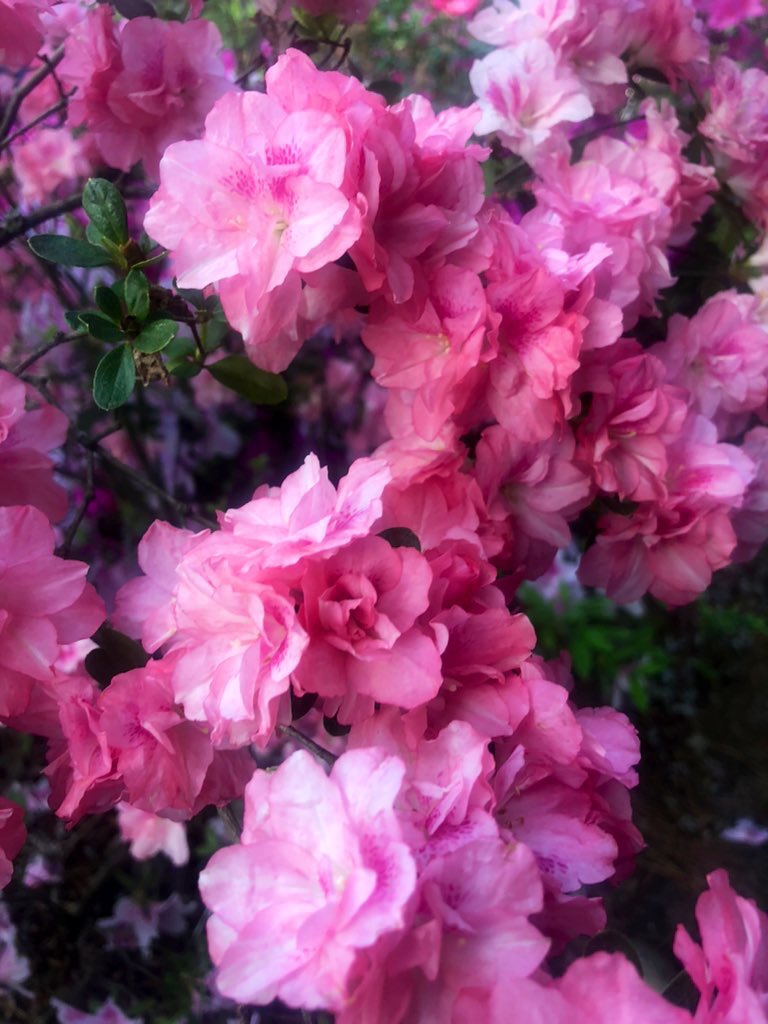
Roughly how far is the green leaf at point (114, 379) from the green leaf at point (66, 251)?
0.08 metres

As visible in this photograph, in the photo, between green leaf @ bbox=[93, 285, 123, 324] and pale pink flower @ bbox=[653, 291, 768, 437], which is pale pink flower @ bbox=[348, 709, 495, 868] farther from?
pale pink flower @ bbox=[653, 291, 768, 437]

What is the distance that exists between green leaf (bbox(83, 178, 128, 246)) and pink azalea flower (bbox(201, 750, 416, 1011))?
450mm

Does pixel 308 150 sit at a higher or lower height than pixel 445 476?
higher

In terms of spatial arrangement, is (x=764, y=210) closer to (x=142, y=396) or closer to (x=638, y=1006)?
(x=638, y=1006)

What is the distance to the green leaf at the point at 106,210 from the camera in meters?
0.68

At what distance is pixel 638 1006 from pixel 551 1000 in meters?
→ 0.04

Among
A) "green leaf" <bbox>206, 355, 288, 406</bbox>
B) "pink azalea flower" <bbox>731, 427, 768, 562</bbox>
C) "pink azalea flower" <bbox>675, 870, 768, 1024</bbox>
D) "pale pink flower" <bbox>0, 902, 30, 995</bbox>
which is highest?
"green leaf" <bbox>206, 355, 288, 406</bbox>

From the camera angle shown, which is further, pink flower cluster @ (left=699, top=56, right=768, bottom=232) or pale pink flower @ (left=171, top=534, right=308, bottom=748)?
pink flower cluster @ (left=699, top=56, right=768, bottom=232)

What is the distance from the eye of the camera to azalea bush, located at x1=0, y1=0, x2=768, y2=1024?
448mm

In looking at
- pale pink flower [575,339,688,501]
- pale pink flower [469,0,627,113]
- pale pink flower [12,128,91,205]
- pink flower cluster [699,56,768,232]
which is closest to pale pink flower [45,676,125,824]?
pale pink flower [575,339,688,501]

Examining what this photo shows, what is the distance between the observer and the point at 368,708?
0.56 metres

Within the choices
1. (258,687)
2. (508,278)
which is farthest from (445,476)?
(258,687)

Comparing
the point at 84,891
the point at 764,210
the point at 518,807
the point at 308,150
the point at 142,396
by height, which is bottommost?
the point at 84,891

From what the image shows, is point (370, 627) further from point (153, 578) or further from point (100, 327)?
point (100, 327)
